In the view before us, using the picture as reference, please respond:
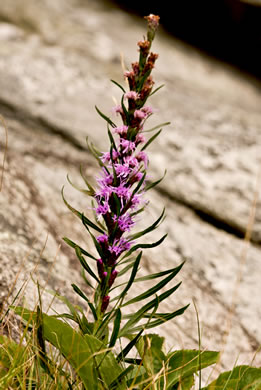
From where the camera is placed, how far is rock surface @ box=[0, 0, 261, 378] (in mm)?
2240

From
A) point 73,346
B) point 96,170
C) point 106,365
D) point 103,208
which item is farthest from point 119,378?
point 96,170

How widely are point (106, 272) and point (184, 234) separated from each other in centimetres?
158

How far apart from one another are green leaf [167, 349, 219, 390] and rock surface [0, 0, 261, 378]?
145 mm

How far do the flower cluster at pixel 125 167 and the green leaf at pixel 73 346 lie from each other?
15 centimetres

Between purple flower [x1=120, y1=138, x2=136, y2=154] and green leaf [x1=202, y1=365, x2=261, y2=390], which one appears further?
green leaf [x1=202, y1=365, x2=261, y2=390]

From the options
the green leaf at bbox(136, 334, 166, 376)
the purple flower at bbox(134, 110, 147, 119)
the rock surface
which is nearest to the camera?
the purple flower at bbox(134, 110, 147, 119)

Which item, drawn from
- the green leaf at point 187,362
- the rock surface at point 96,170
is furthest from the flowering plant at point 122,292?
the rock surface at point 96,170

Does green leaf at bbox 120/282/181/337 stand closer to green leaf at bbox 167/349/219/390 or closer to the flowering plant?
the flowering plant

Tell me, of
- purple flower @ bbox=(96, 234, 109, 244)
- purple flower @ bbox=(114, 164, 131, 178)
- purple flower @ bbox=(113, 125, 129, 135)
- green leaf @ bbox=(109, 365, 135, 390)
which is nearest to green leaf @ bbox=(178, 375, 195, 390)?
green leaf @ bbox=(109, 365, 135, 390)

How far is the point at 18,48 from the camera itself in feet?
13.5

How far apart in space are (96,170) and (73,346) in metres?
1.81

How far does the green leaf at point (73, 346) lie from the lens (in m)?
1.38

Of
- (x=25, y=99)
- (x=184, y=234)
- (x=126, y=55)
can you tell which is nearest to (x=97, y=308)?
(x=184, y=234)

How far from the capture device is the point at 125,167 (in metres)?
1.33
